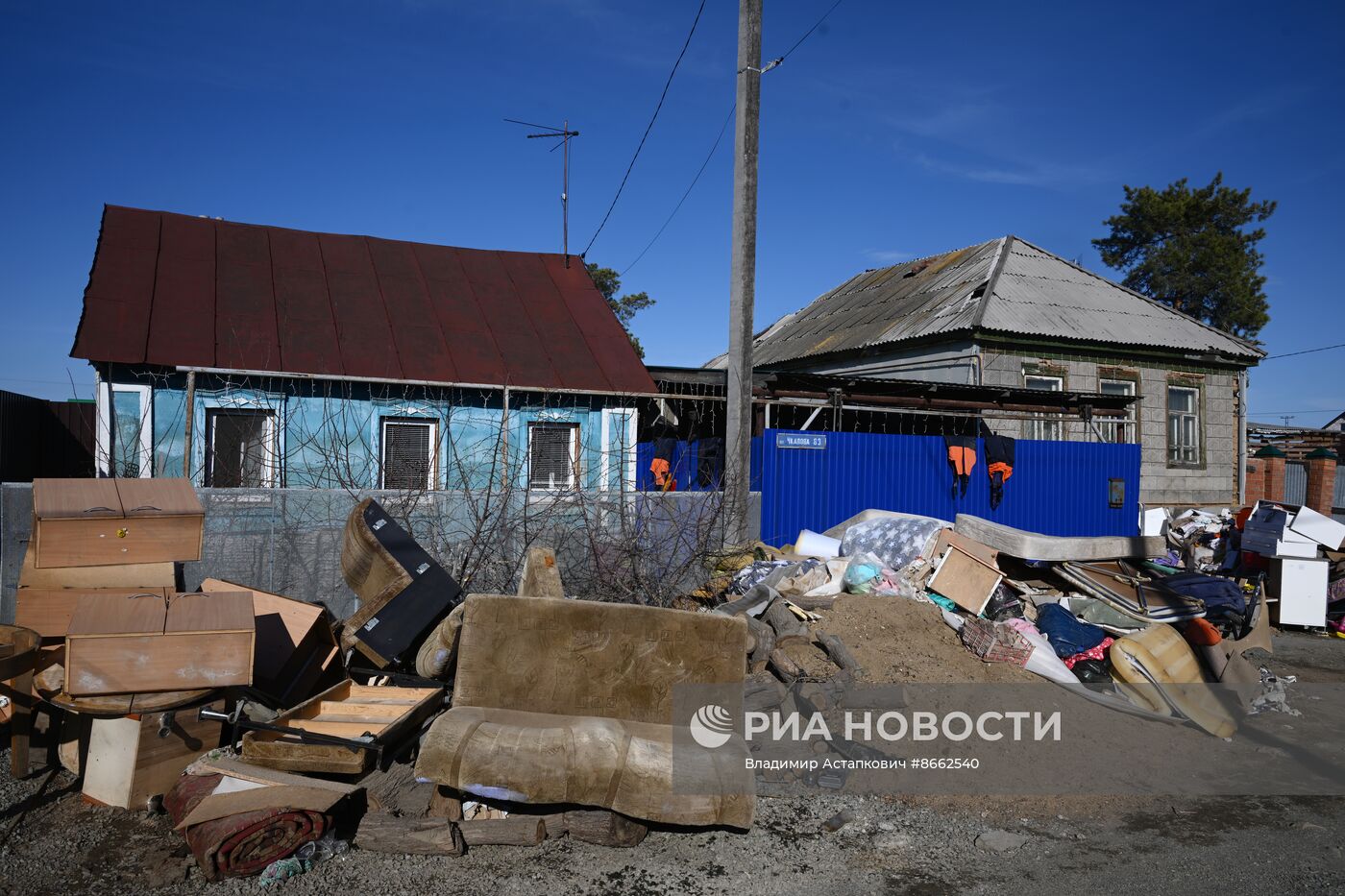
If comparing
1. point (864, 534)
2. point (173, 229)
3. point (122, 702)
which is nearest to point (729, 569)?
point (864, 534)

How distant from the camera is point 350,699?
16.5 feet

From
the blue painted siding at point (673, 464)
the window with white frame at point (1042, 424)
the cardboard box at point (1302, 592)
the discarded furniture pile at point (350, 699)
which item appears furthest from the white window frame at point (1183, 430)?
the discarded furniture pile at point (350, 699)

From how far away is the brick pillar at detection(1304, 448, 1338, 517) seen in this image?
63.4 ft

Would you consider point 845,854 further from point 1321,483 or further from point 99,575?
point 1321,483

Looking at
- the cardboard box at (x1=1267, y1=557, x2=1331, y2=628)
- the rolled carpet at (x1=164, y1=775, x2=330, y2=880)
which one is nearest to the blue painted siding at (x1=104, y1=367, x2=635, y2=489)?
the rolled carpet at (x1=164, y1=775, x2=330, y2=880)

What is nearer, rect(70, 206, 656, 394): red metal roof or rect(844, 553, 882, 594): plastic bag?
rect(844, 553, 882, 594): plastic bag

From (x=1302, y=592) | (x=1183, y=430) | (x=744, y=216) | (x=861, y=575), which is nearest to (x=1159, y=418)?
(x=1183, y=430)

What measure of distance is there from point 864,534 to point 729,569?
158cm

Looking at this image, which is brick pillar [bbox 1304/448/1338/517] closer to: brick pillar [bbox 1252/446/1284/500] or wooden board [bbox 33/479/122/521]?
brick pillar [bbox 1252/446/1284/500]

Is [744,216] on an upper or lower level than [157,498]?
upper

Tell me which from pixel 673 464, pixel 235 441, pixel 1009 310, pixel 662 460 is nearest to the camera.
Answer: pixel 235 441

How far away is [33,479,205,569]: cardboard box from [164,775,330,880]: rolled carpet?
217cm

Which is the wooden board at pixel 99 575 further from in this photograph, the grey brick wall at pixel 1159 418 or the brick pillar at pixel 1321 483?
the brick pillar at pixel 1321 483

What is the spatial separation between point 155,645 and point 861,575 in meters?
5.46
